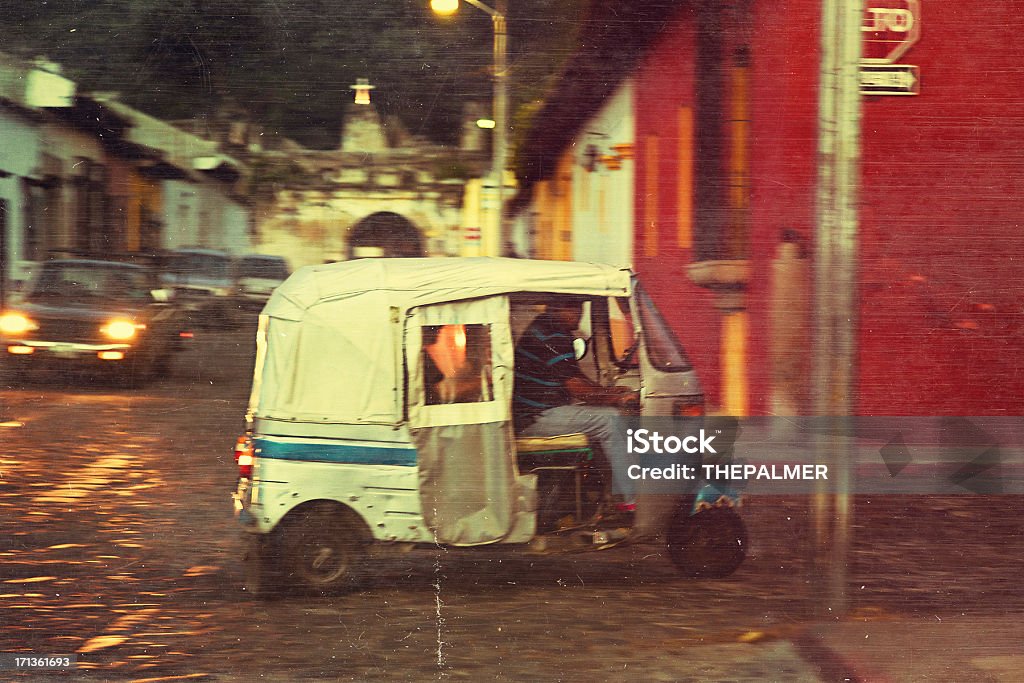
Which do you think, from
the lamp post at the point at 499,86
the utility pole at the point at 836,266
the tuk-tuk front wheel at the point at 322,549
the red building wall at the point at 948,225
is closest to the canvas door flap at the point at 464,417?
the tuk-tuk front wheel at the point at 322,549

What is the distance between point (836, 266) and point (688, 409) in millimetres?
720

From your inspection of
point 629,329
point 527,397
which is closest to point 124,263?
point 527,397

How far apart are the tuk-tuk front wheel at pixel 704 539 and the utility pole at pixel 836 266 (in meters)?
0.29

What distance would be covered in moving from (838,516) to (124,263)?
271cm

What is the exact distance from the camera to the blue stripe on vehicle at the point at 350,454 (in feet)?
12.5

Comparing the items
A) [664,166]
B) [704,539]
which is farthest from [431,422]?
[664,166]

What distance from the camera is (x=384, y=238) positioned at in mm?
3809

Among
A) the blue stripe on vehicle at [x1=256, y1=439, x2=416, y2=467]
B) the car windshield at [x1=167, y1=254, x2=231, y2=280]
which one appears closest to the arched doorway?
the car windshield at [x1=167, y1=254, x2=231, y2=280]

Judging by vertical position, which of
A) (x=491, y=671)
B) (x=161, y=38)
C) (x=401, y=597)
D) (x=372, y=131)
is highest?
(x=161, y=38)

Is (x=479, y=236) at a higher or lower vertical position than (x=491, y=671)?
higher

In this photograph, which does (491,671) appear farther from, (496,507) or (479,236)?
(479,236)

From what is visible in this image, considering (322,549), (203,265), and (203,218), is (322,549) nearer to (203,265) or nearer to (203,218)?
(203,265)

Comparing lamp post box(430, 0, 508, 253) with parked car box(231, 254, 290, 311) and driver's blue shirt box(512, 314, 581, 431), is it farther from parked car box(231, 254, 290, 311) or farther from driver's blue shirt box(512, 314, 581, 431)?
parked car box(231, 254, 290, 311)

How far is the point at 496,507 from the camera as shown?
3855mm
